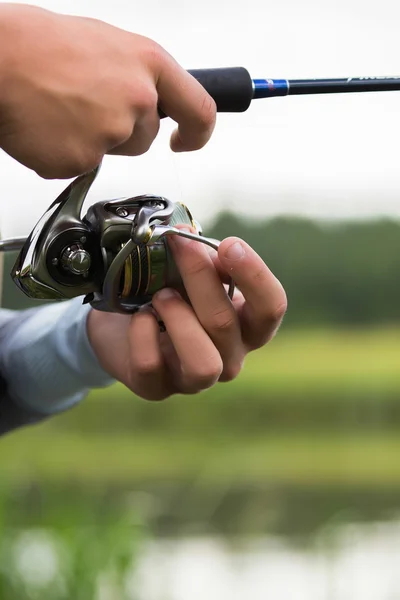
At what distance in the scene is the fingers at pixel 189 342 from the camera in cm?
90

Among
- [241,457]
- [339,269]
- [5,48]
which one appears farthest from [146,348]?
[339,269]

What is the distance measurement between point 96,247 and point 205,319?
0.14 m

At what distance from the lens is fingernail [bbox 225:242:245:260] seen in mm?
886

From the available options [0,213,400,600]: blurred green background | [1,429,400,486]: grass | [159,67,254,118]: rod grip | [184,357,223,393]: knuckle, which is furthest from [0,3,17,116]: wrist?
[1,429,400,486]: grass

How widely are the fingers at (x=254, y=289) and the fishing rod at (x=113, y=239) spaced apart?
0.02 metres

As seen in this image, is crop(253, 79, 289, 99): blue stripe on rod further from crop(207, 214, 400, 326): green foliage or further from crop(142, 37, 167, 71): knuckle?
crop(207, 214, 400, 326): green foliage

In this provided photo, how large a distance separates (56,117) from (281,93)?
0.95 ft

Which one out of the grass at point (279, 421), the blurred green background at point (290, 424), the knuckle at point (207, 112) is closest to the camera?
the knuckle at point (207, 112)

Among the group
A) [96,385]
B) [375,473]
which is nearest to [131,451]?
[375,473]

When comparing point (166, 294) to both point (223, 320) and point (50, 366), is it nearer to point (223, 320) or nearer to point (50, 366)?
point (223, 320)

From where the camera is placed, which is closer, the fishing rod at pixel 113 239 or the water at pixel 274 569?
the fishing rod at pixel 113 239

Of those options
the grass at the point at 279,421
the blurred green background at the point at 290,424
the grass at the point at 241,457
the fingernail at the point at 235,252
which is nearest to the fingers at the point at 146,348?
the fingernail at the point at 235,252

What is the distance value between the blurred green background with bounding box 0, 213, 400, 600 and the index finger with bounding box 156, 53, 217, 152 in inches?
219

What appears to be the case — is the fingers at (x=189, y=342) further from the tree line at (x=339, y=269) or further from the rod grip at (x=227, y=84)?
the tree line at (x=339, y=269)
